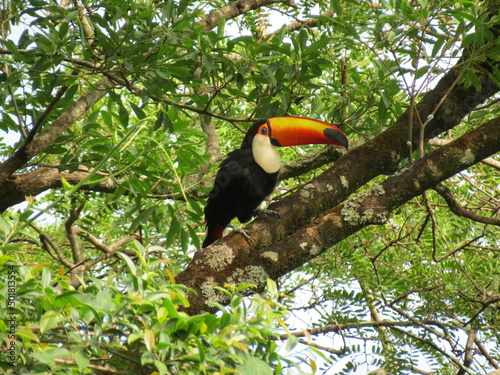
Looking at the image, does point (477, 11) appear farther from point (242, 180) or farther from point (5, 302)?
point (5, 302)

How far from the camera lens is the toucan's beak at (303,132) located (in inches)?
154

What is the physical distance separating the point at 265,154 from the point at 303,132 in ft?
1.22

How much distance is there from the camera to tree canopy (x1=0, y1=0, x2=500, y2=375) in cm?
154

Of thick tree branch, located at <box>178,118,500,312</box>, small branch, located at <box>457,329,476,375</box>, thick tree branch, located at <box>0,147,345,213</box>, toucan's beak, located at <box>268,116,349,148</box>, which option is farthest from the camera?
thick tree branch, located at <box>0,147,345,213</box>

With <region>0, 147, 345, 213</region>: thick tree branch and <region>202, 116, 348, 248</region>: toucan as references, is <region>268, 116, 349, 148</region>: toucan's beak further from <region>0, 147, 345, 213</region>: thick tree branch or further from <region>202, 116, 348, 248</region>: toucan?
<region>0, 147, 345, 213</region>: thick tree branch

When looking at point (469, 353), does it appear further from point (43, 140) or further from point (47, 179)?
point (47, 179)

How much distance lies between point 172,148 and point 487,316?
2.49 meters

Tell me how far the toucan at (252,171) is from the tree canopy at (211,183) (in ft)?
0.49

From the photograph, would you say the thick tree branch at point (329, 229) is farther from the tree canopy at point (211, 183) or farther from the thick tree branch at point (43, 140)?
the thick tree branch at point (43, 140)

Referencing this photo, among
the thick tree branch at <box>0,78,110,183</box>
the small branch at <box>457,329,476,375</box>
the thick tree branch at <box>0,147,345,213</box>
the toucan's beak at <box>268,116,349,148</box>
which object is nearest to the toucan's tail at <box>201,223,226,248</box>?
the thick tree branch at <box>0,147,345,213</box>

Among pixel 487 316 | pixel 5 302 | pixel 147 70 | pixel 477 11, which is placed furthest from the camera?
pixel 487 316

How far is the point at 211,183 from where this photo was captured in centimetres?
510

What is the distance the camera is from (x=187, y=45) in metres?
3.24

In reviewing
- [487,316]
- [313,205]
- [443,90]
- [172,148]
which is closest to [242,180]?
[172,148]
